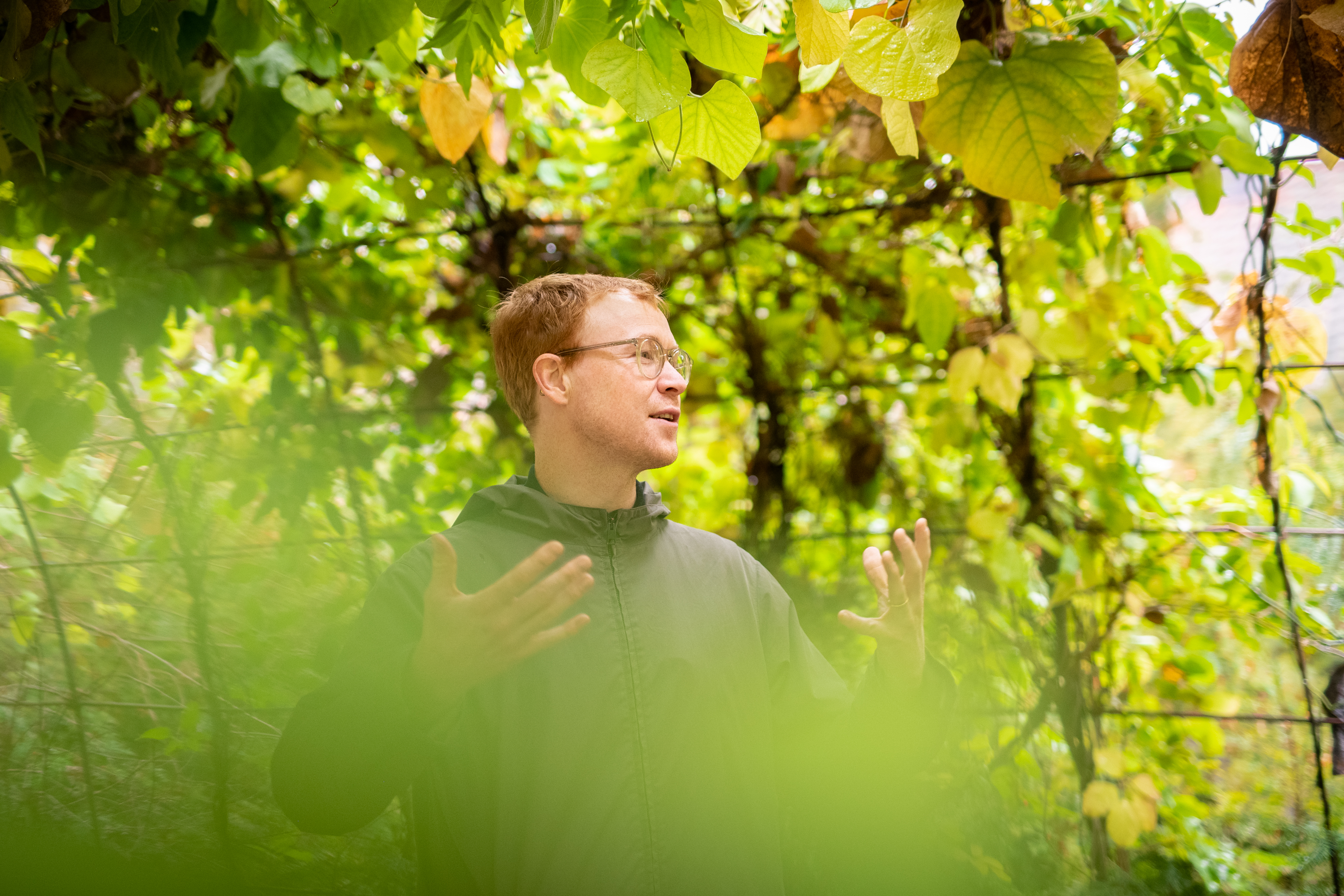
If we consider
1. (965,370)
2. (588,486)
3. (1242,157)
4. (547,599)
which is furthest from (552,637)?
(1242,157)

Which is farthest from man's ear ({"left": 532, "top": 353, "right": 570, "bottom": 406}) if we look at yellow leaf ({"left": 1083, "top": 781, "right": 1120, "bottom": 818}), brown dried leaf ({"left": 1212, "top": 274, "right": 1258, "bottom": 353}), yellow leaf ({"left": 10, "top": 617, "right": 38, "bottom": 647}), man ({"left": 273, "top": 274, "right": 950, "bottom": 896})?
yellow leaf ({"left": 1083, "top": 781, "right": 1120, "bottom": 818})

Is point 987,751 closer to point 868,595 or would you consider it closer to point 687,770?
point 868,595

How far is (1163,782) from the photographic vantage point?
2.22 m

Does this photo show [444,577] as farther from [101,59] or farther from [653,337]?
[101,59]

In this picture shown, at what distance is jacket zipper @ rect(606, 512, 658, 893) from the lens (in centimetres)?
109

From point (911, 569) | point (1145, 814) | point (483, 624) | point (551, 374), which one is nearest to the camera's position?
point (483, 624)

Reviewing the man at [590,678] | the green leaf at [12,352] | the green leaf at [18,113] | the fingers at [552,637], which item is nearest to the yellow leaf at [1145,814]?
the man at [590,678]

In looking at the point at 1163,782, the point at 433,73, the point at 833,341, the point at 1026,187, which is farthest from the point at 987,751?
the point at 433,73

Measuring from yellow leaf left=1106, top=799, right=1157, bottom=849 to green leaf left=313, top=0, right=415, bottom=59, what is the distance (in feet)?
7.64

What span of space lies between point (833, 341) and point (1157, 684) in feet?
4.58

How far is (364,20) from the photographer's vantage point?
0.94m

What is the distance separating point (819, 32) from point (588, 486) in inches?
29.2

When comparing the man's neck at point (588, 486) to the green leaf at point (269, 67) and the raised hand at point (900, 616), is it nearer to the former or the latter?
the raised hand at point (900, 616)

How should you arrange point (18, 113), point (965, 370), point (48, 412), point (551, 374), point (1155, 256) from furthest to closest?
point (965, 370), point (1155, 256), point (48, 412), point (551, 374), point (18, 113)
